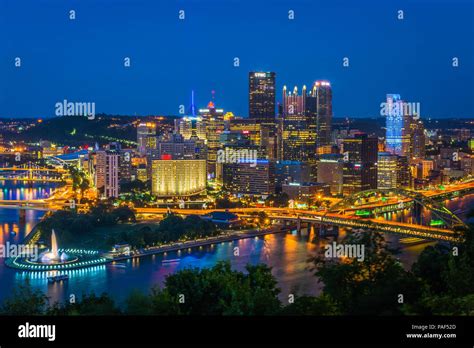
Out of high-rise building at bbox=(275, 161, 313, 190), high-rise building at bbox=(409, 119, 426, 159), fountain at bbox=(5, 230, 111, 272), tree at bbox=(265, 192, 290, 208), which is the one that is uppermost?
high-rise building at bbox=(409, 119, 426, 159)

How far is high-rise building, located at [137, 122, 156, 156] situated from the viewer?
21.8 meters

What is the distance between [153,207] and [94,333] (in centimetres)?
1221

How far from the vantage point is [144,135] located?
22.5 m

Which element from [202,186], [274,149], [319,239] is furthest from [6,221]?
[274,149]

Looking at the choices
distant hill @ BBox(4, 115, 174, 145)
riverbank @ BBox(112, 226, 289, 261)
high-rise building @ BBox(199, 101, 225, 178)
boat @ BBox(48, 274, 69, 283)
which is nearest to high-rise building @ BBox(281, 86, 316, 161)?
high-rise building @ BBox(199, 101, 225, 178)

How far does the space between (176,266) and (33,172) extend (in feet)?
40.0

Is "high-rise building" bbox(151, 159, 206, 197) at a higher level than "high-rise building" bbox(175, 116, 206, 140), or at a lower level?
lower

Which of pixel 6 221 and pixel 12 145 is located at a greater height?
pixel 12 145

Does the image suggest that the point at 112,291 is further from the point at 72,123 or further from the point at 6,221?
the point at 72,123

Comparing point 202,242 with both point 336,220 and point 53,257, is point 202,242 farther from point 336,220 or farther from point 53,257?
point 336,220

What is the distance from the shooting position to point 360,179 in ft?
57.5

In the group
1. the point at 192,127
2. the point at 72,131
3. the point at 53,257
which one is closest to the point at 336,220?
the point at 53,257

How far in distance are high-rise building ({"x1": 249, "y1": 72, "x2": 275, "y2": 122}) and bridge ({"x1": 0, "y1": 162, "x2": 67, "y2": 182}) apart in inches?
242

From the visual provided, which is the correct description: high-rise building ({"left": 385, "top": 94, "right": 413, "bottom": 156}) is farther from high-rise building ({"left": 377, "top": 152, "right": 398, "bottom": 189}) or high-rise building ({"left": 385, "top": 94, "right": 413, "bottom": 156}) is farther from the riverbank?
the riverbank
